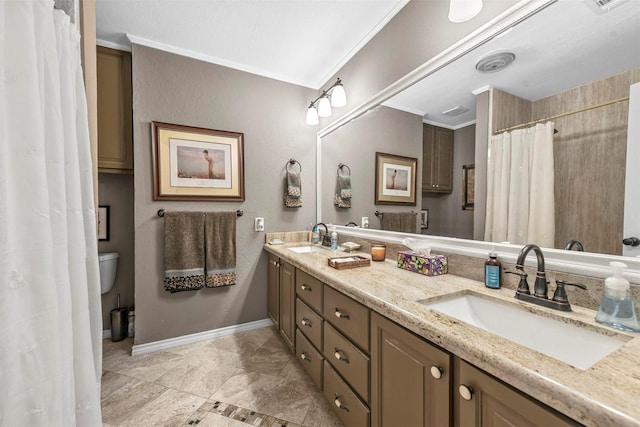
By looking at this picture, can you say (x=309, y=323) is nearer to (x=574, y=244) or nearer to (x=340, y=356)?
(x=340, y=356)

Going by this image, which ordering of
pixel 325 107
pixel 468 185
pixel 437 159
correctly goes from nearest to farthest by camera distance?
pixel 468 185, pixel 437 159, pixel 325 107

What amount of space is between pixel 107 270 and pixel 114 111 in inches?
53.5

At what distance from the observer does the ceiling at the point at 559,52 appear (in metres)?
0.82

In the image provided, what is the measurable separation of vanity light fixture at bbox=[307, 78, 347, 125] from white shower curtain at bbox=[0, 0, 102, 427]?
171 centimetres

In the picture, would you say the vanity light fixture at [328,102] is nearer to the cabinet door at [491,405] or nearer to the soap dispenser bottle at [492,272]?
the soap dispenser bottle at [492,272]

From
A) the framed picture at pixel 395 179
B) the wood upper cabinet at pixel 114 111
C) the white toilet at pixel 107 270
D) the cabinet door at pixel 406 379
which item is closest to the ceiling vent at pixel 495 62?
the framed picture at pixel 395 179

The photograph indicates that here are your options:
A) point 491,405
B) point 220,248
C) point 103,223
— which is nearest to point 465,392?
point 491,405

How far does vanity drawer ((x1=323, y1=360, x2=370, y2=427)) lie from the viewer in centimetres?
112

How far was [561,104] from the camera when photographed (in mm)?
953

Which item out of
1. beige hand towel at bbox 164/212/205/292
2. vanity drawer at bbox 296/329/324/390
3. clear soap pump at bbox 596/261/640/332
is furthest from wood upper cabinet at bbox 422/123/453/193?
beige hand towel at bbox 164/212/205/292

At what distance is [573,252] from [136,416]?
2328 millimetres

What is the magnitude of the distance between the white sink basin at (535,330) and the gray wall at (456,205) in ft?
1.32

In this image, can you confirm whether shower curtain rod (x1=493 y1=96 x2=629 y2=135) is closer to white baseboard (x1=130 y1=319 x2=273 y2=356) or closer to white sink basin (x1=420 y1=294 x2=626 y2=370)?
white sink basin (x1=420 y1=294 x2=626 y2=370)

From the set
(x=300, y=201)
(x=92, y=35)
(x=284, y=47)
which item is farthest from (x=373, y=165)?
(x=92, y=35)
